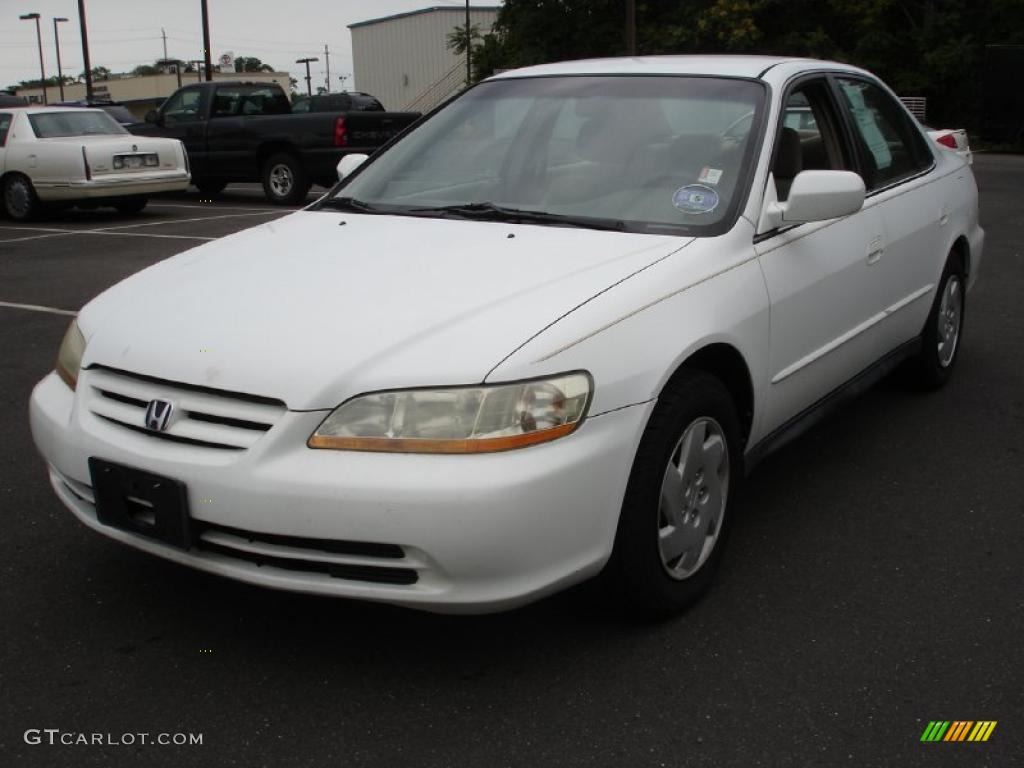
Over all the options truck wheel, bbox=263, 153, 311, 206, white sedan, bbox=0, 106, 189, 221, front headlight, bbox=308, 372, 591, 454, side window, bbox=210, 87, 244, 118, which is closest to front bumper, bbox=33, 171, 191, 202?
white sedan, bbox=0, 106, 189, 221

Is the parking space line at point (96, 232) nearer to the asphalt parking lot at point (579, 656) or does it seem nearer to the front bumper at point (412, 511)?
the asphalt parking lot at point (579, 656)

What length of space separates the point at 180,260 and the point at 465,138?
1.14 m

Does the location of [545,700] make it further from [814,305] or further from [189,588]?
[814,305]

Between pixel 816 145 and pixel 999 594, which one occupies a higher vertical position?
pixel 816 145

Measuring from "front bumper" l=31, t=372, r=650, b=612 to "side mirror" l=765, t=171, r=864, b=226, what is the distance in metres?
1.06

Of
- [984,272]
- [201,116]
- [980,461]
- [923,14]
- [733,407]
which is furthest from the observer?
[923,14]

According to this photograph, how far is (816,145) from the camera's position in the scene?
13.8 ft

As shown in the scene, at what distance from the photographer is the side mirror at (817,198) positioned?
11.2ft

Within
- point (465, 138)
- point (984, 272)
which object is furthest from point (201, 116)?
point (465, 138)

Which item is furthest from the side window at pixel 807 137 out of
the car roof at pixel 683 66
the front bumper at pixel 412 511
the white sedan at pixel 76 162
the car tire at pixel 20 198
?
the car tire at pixel 20 198

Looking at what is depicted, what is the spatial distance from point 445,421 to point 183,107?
1532 centimetres

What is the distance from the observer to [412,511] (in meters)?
2.48

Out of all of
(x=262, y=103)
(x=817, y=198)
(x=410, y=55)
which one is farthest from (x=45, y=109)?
(x=410, y=55)

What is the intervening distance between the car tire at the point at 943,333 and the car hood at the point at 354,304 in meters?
2.29
